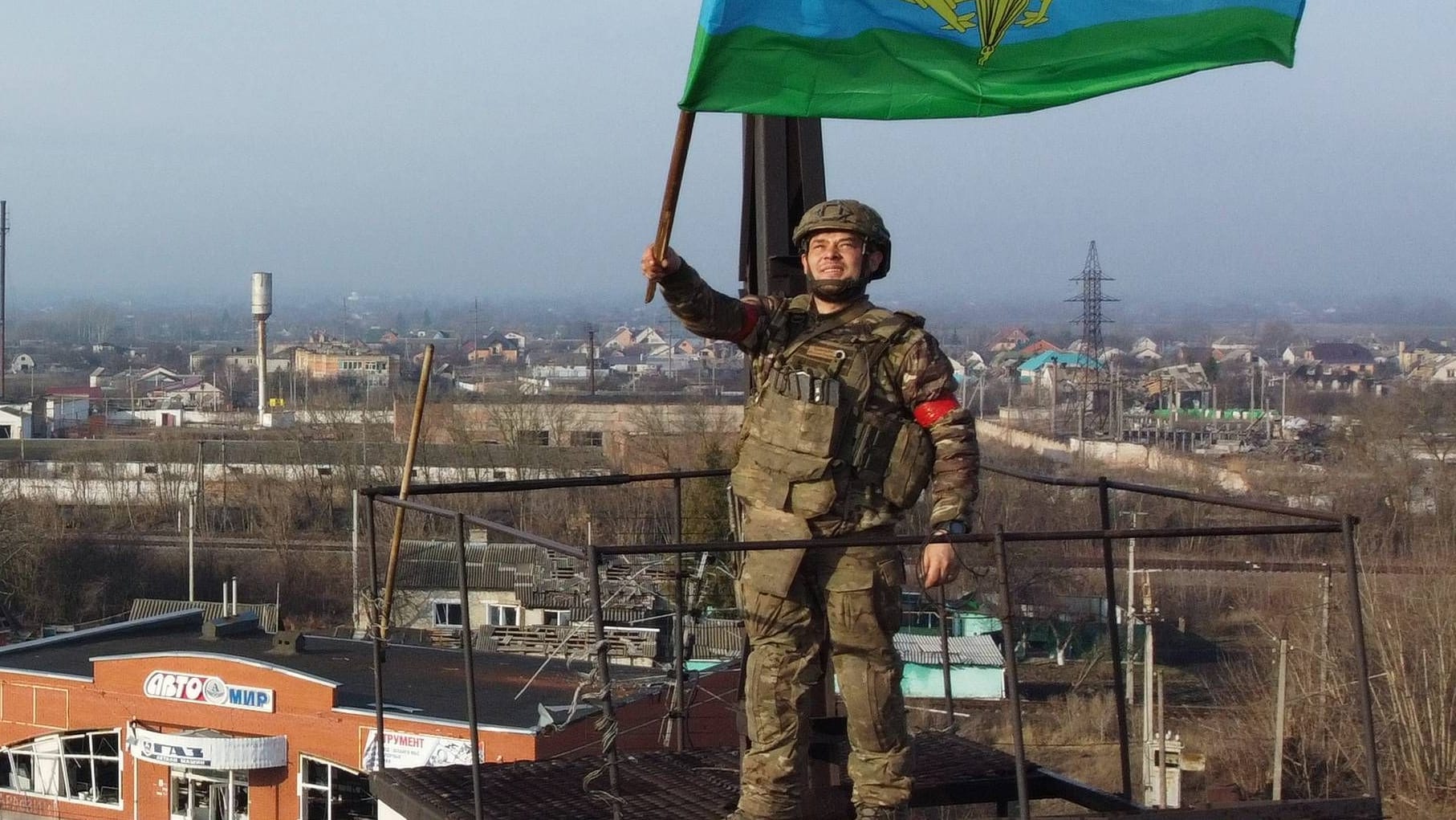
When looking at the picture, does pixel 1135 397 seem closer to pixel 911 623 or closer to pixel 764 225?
pixel 911 623

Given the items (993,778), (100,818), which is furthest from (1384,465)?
(993,778)

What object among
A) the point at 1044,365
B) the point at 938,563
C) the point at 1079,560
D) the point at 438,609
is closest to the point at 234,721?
the point at 438,609

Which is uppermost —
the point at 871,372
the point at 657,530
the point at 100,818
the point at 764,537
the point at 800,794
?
the point at 871,372

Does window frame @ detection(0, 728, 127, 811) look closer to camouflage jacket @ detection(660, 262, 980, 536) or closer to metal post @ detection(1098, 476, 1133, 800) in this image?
metal post @ detection(1098, 476, 1133, 800)

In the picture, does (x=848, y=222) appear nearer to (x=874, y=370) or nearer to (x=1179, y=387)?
(x=874, y=370)

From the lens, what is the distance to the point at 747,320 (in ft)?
20.3

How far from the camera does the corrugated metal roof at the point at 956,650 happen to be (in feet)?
140

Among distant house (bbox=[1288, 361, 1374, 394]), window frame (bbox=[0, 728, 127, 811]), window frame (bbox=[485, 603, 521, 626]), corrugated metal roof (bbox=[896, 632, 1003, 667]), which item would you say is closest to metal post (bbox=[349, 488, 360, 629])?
window frame (bbox=[485, 603, 521, 626])

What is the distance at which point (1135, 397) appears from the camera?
89625mm

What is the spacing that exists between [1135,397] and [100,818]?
2545 inches

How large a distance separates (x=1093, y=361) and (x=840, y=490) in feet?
229

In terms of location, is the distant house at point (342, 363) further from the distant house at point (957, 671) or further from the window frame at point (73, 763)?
the window frame at point (73, 763)

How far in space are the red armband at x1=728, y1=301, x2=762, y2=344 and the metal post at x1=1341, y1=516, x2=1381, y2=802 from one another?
6.90 ft

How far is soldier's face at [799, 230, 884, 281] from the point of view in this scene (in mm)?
6137
